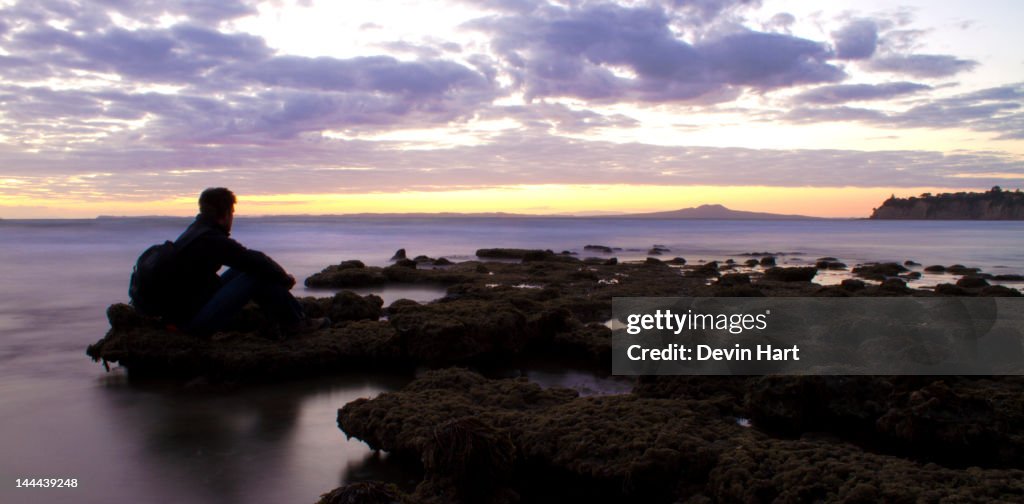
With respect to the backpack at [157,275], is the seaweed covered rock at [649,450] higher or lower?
lower

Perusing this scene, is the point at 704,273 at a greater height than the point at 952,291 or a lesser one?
lesser

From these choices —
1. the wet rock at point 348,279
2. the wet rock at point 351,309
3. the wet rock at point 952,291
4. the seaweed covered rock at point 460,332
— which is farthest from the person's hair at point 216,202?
the wet rock at point 952,291

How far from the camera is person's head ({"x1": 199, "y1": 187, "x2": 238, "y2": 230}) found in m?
5.95

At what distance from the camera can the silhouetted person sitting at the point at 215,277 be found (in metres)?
5.87

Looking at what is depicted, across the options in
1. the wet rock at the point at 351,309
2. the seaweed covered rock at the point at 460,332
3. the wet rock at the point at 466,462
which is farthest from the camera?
the wet rock at the point at 351,309

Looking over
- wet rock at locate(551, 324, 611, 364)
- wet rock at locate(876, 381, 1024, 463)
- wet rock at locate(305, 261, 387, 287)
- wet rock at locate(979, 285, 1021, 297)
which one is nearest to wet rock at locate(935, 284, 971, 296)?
wet rock at locate(979, 285, 1021, 297)

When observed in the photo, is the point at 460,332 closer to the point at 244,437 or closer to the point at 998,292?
the point at 244,437

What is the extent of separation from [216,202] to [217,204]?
0.07ft

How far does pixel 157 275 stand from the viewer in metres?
5.80

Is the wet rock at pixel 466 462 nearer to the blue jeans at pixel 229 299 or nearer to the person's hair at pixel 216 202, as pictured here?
the blue jeans at pixel 229 299

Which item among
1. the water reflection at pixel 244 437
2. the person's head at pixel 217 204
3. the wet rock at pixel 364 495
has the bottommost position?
the water reflection at pixel 244 437

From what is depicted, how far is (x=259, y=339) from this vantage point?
630 centimetres

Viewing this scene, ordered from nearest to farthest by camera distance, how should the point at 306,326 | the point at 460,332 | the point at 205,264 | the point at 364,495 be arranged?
the point at 364,495, the point at 205,264, the point at 460,332, the point at 306,326

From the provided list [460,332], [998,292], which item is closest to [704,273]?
[998,292]
